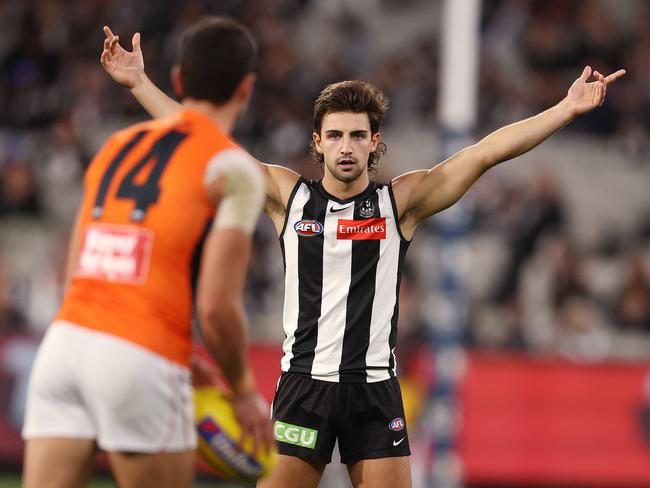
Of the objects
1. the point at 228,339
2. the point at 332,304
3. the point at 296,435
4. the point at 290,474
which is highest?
the point at 332,304

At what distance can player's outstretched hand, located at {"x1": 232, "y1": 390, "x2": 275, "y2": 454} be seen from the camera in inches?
161

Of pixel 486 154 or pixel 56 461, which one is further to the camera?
pixel 486 154

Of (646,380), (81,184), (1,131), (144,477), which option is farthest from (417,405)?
(144,477)

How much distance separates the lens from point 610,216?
14.6 meters

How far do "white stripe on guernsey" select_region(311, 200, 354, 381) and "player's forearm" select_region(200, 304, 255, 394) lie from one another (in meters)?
1.56

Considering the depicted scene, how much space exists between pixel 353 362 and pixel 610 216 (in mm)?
9566

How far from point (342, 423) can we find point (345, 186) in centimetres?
110

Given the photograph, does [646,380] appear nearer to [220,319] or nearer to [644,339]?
[644,339]

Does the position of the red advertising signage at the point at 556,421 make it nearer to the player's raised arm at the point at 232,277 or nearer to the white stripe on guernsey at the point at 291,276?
the white stripe on guernsey at the point at 291,276

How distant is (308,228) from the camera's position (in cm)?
577

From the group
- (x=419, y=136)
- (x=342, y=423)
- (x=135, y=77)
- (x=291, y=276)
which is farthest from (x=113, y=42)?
(x=419, y=136)

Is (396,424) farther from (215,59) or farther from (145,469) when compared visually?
(215,59)

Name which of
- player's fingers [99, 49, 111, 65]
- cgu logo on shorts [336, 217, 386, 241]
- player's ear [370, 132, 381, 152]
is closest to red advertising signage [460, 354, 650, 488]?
player's ear [370, 132, 381, 152]

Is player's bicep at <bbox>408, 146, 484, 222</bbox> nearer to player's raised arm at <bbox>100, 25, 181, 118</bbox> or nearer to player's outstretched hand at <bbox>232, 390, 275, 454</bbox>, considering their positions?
player's raised arm at <bbox>100, 25, 181, 118</bbox>
